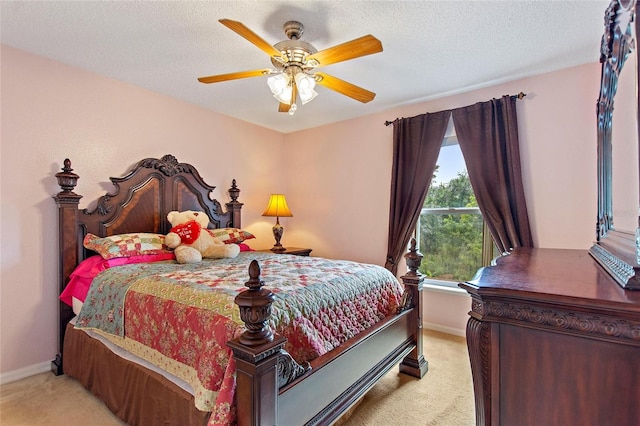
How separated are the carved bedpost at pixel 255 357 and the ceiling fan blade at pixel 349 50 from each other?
4.24 ft

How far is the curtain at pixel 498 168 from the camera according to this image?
274cm

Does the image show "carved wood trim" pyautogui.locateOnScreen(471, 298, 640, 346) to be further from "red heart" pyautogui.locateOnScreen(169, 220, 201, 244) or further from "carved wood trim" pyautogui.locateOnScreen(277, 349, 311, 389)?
"red heart" pyautogui.locateOnScreen(169, 220, 201, 244)

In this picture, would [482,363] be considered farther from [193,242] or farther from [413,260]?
[193,242]

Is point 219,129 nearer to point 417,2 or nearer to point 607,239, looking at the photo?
point 417,2

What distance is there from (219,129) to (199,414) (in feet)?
10.3

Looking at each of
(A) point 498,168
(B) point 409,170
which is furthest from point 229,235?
(A) point 498,168

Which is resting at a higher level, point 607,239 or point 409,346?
point 607,239

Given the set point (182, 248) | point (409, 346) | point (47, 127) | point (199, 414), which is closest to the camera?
point (199, 414)

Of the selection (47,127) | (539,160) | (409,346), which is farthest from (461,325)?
(47,127)

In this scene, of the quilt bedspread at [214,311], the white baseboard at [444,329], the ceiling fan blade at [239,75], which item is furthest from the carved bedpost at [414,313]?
the ceiling fan blade at [239,75]

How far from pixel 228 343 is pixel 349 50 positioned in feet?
5.26

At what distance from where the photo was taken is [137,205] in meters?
2.93

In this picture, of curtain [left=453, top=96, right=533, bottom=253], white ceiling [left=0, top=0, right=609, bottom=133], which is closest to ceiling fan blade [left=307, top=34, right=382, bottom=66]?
white ceiling [left=0, top=0, right=609, bottom=133]

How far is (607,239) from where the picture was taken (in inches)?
53.8
